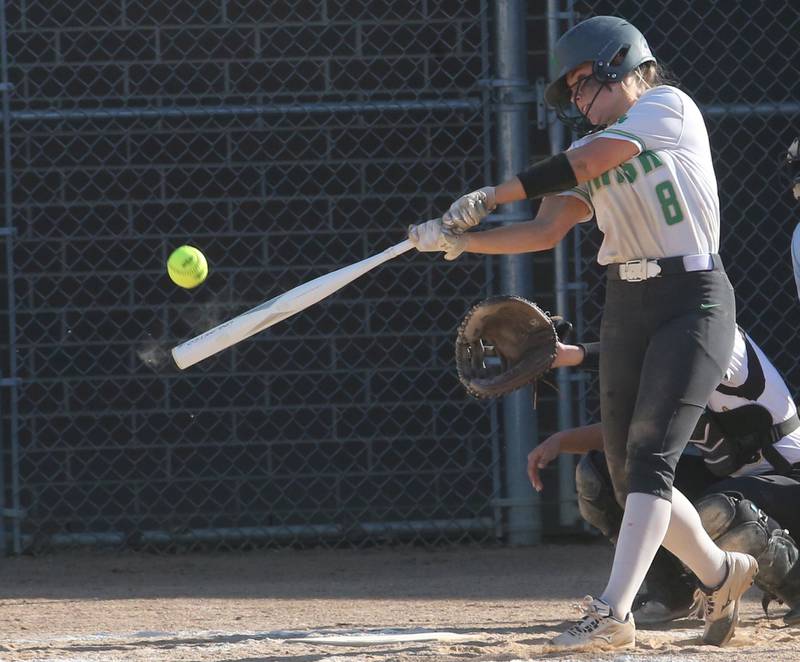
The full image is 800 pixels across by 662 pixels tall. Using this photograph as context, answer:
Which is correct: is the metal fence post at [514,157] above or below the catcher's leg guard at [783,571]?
above

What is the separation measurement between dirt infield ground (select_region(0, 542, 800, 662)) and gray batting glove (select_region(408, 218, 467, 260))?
1.11 metres

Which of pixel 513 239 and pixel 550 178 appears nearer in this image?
pixel 550 178

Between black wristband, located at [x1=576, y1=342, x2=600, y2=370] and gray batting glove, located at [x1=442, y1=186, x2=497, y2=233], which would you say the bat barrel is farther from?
black wristband, located at [x1=576, y1=342, x2=600, y2=370]

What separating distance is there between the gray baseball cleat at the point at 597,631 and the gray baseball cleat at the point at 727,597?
321mm

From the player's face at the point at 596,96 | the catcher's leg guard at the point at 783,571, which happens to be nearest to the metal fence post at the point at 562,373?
the catcher's leg guard at the point at 783,571

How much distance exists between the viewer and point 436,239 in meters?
3.56

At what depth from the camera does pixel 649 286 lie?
3.45m

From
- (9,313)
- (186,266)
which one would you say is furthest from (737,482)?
(9,313)

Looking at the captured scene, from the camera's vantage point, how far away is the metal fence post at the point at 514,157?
563 centimetres

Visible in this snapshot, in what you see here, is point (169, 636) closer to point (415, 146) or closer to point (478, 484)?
point (478, 484)

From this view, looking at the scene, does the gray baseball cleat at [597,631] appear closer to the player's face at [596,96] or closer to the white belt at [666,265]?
the white belt at [666,265]

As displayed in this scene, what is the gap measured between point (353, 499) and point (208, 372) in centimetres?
89

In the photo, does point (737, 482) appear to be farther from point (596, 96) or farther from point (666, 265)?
point (596, 96)

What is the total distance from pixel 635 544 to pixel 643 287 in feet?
2.23
